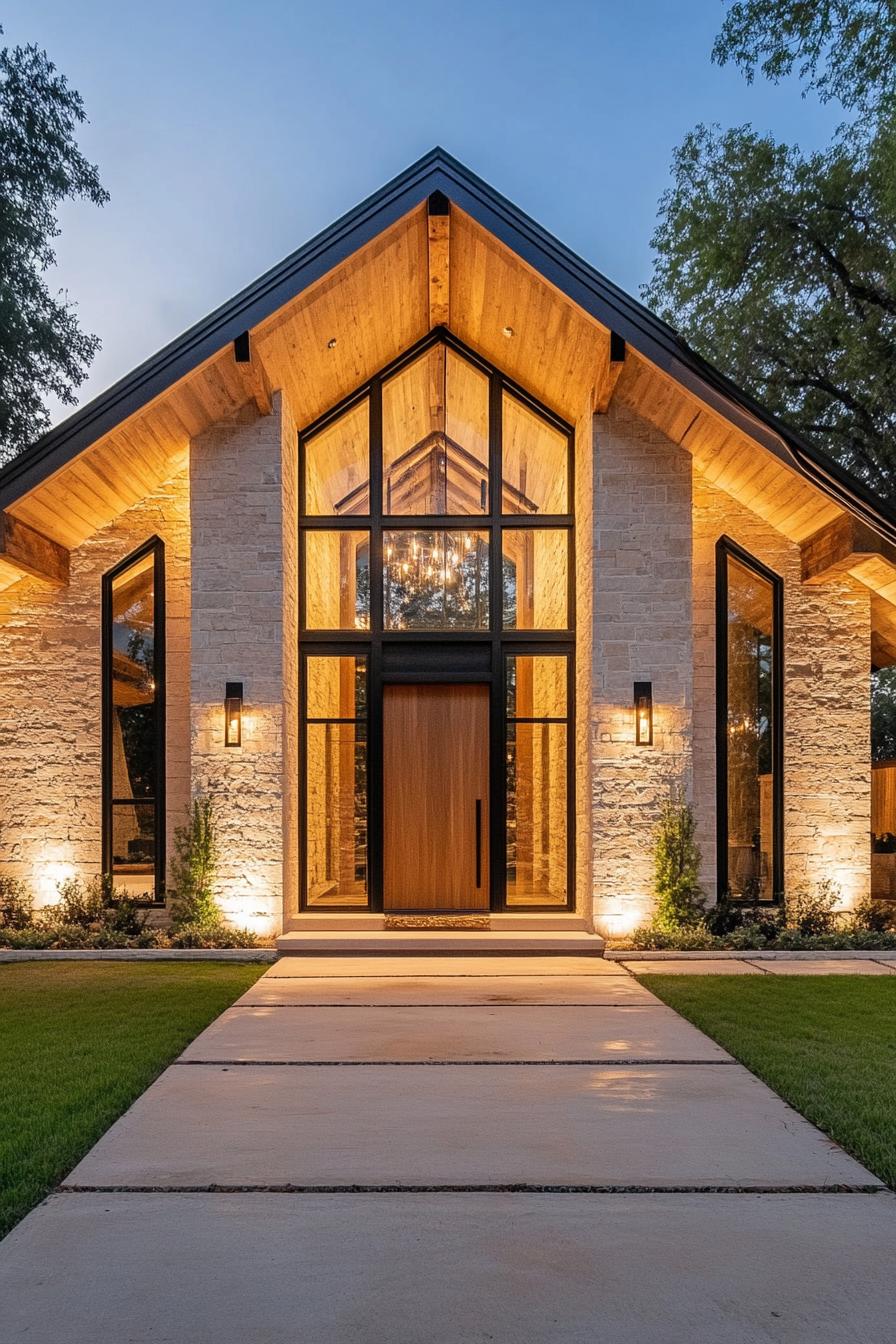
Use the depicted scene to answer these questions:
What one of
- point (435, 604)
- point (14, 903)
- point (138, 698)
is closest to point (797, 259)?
point (435, 604)

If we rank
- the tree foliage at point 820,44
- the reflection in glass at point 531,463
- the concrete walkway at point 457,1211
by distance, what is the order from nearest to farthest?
the concrete walkway at point 457,1211, the reflection in glass at point 531,463, the tree foliage at point 820,44

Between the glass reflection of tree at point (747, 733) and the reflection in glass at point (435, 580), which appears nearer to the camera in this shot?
the glass reflection of tree at point (747, 733)

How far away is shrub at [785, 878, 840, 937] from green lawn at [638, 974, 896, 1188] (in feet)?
4.99

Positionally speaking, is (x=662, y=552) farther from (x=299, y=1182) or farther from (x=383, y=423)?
(x=299, y=1182)

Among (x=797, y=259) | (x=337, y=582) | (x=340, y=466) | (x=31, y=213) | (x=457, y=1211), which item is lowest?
(x=457, y=1211)

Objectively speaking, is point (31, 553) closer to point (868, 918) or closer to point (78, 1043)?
point (78, 1043)

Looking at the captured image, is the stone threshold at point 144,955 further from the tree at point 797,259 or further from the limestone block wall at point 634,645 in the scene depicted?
the tree at point 797,259

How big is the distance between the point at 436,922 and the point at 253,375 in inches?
197

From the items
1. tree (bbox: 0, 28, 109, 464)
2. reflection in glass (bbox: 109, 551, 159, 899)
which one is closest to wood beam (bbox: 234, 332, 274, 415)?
reflection in glass (bbox: 109, 551, 159, 899)

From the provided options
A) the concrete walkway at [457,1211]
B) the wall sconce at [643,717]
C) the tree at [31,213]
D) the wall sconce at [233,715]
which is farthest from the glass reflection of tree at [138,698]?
the tree at [31,213]

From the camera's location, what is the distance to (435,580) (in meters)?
9.23

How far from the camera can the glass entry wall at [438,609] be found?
8.97 metres

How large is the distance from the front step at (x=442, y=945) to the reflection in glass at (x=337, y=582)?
2959 millimetres

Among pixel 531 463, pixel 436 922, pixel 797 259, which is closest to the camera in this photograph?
pixel 436 922
